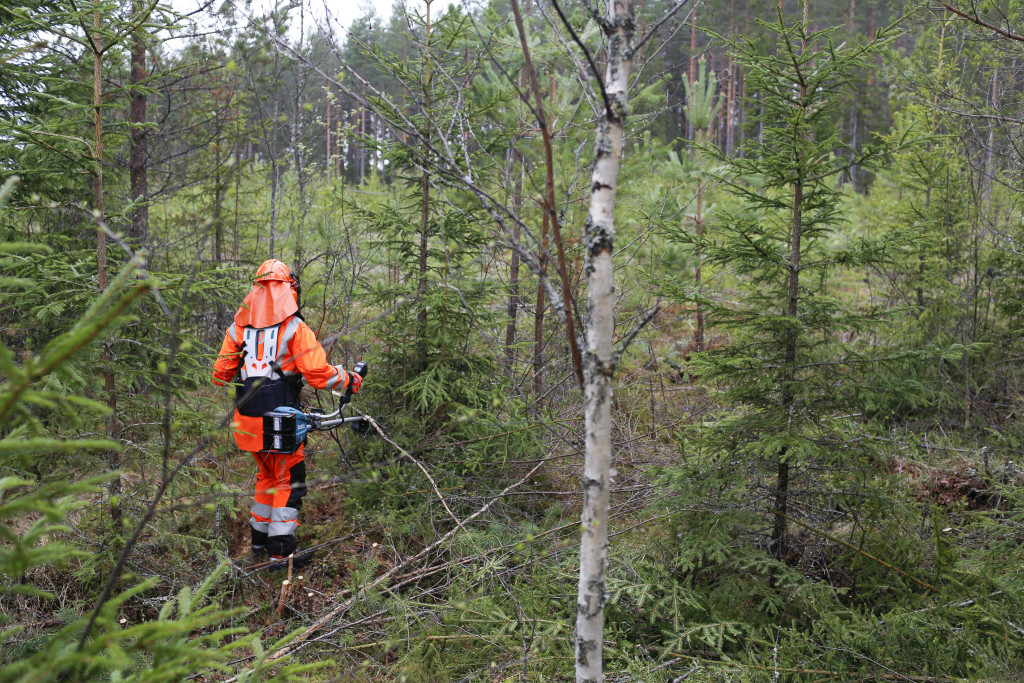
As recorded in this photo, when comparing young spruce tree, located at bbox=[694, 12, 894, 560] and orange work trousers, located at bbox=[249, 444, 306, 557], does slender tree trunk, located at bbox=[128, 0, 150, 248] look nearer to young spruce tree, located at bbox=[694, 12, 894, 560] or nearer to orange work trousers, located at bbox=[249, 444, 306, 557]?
orange work trousers, located at bbox=[249, 444, 306, 557]

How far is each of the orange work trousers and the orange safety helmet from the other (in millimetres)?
1096

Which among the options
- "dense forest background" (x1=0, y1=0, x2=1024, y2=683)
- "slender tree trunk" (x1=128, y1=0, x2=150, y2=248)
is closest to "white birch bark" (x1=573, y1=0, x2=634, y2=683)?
"dense forest background" (x1=0, y1=0, x2=1024, y2=683)

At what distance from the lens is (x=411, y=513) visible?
543cm

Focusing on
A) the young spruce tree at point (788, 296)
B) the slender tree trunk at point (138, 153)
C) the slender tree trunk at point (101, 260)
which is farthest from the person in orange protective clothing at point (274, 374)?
the young spruce tree at point (788, 296)

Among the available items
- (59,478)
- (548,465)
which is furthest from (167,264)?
(548,465)

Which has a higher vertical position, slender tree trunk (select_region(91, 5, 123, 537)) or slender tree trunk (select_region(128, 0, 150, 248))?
slender tree trunk (select_region(128, 0, 150, 248))

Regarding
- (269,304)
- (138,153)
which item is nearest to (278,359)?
(269,304)

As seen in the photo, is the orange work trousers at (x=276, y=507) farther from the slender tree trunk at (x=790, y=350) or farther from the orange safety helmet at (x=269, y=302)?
the slender tree trunk at (x=790, y=350)

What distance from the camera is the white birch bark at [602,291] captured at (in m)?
1.94

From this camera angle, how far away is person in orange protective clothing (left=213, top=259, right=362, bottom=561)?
193 inches

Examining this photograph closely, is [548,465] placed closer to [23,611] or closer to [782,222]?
[782,222]

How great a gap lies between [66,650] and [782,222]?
4.84m

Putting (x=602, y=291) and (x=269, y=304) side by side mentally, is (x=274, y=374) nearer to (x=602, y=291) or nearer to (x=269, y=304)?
(x=269, y=304)

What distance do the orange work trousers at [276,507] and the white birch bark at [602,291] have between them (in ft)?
12.0
